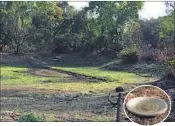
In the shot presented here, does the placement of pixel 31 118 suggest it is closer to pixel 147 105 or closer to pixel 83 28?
pixel 83 28

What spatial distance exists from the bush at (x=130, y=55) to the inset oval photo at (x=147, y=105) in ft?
2.26

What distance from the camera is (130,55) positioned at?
5.72 metres

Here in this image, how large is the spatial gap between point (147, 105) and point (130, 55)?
2.96ft

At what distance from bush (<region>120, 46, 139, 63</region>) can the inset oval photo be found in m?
0.69

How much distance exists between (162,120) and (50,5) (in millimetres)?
1878

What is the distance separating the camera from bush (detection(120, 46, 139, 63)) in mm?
5699

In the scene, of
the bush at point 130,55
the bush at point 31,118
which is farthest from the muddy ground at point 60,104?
the bush at point 130,55

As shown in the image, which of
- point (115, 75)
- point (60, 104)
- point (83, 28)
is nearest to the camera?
point (60, 104)

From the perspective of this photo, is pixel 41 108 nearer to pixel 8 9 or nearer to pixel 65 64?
pixel 65 64

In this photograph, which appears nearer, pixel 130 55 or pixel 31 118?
pixel 31 118

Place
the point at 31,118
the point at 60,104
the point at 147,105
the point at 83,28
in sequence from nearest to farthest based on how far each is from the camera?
1. the point at 147,105
2. the point at 31,118
3. the point at 60,104
4. the point at 83,28

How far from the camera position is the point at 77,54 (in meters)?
5.79

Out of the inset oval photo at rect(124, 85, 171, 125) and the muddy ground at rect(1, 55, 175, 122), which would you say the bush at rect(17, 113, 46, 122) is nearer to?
the muddy ground at rect(1, 55, 175, 122)

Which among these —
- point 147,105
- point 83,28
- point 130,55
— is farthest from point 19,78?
point 147,105
